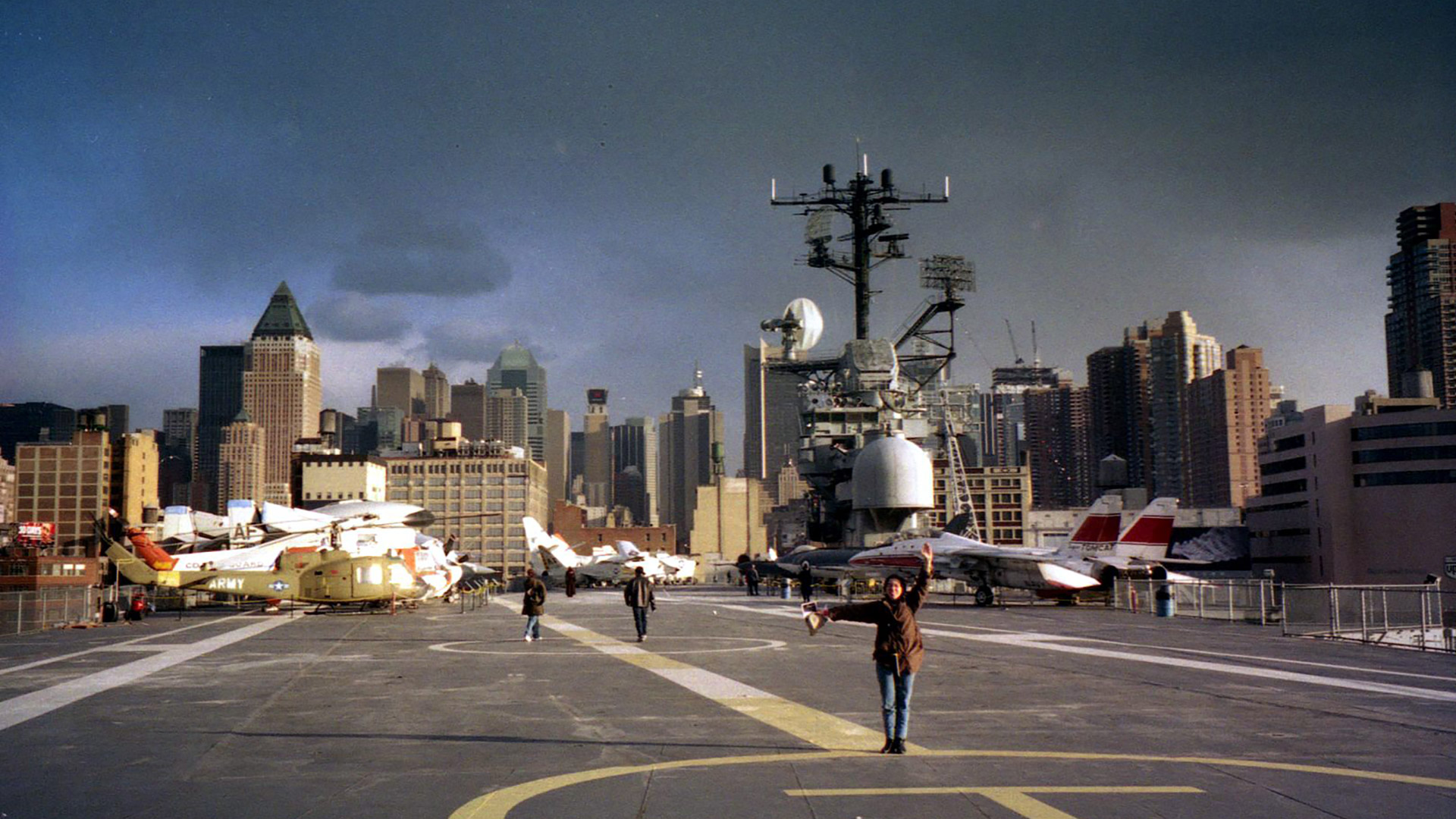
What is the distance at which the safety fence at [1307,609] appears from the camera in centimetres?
3241

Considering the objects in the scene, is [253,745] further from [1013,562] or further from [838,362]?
[838,362]

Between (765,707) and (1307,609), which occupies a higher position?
(765,707)

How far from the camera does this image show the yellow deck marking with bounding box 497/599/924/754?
44.1 feet

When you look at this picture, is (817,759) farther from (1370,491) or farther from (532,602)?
(1370,491)

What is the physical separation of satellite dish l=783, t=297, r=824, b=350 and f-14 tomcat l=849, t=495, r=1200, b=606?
65243 mm

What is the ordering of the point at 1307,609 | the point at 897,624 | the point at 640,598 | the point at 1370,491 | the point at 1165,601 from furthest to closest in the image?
1. the point at 1370,491
2. the point at 1165,601
3. the point at 1307,609
4. the point at 640,598
5. the point at 897,624

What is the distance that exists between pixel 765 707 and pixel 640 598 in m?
12.7

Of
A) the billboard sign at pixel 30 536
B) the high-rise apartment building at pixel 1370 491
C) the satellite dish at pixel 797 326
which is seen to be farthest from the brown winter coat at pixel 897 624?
the billboard sign at pixel 30 536

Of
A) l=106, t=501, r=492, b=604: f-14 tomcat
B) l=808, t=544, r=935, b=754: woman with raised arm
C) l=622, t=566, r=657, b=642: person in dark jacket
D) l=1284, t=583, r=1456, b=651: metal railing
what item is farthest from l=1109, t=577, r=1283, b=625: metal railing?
l=106, t=501, r=492, b=604: f-14 tomcat

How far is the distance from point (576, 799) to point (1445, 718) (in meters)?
12.7

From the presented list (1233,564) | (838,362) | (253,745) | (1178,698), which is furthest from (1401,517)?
(253,745)

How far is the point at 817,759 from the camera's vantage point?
12109 mm

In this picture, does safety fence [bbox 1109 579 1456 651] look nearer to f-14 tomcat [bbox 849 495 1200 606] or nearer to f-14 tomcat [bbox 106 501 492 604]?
f-14 tomcat [bbox 849 495 1200 606]

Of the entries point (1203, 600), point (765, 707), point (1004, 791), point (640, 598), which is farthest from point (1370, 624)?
point (1004, 791)
